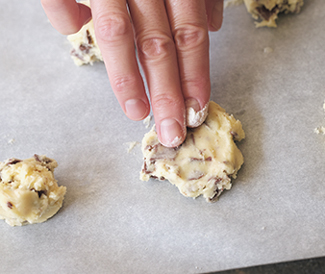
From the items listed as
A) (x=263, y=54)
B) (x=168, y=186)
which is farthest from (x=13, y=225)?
(x=263, y=54)

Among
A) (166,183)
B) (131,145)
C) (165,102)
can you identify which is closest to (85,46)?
(131,145)

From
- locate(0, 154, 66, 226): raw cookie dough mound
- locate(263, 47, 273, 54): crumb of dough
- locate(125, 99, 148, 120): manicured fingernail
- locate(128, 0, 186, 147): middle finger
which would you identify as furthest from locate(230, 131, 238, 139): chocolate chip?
locate(0, 154, 66, 226): raw cookie dough mound

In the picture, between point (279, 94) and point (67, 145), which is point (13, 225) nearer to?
point (67, 145)

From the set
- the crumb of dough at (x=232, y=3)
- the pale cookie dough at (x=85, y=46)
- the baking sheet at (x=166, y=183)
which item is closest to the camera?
the baking sheet at (x=166, y=183)

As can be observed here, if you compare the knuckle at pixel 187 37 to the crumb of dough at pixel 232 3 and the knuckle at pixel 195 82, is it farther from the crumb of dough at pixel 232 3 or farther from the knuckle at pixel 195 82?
the crumb of dough at pixel 232 3

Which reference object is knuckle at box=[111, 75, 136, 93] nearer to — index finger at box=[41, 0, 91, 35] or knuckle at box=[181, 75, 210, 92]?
knuckle at box=[181, 75, 210, 92]

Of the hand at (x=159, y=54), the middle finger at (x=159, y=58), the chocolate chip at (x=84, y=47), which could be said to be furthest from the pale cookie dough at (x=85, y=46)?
the middle finger at (x=159, y=58)
